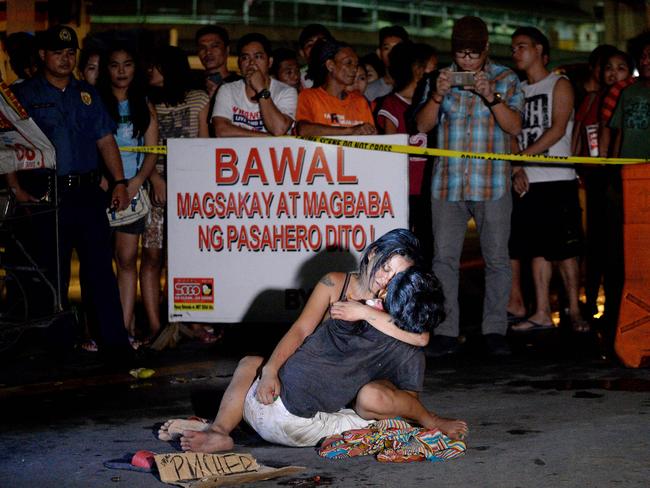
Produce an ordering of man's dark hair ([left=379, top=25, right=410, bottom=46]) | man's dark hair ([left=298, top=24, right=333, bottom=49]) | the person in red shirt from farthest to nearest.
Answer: man's dark hair ([left=379, top=25, right=410, bottom=46]) < man's dark hair ([left=298, top=24, right=333, bottom=49]) < the person in red shirt

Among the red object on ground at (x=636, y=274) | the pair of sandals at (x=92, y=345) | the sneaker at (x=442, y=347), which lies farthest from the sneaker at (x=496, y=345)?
the pair of sandals at (x=92, y=345)

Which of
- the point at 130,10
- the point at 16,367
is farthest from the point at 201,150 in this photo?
the point at 130,10

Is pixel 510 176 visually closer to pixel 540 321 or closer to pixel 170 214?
pixel 540 321

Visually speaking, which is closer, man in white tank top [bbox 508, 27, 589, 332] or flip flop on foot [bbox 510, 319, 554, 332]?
man in white tank top [bbox 508, 27, 589, 332]

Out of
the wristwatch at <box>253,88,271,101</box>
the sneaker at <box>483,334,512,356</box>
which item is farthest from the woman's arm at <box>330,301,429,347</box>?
the wristwatch at <box>253,88,271,101</box>

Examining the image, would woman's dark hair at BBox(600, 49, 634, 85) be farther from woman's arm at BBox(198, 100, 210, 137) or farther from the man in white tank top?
woman's arm at BBox(198, 100, 210, 137)

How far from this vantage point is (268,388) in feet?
17.7

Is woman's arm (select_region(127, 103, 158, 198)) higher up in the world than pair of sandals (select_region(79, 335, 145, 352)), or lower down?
higher up

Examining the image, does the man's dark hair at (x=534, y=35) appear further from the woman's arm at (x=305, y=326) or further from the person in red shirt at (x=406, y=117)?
the woman's arm at (x=305, y=326)

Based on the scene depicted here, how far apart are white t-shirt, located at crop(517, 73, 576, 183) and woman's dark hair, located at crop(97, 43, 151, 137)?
2793 millimetres

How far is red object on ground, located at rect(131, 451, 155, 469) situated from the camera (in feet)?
17.3

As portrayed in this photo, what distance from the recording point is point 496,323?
8352 mm

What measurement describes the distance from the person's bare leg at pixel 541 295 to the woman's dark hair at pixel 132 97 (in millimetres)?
3183

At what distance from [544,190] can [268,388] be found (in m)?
4.44
